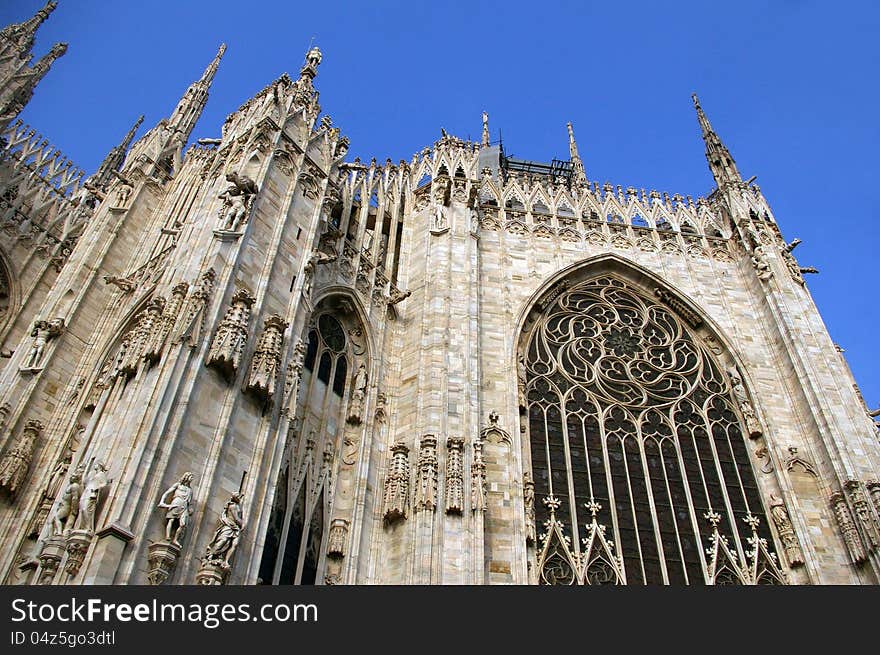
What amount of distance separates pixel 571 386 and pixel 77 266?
10.7m

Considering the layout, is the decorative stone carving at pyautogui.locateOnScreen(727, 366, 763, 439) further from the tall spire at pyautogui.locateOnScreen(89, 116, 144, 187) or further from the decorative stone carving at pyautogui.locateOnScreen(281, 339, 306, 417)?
the tall spire at pyautogui.locateOnScreen(89, 116, 144, 187)

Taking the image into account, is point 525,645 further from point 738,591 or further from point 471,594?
point 738,591

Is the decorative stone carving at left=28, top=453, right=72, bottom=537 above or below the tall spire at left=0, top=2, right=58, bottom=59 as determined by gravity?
below

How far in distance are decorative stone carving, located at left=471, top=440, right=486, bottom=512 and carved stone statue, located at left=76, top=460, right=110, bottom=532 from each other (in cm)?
603

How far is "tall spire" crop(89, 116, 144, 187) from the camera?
2486cm

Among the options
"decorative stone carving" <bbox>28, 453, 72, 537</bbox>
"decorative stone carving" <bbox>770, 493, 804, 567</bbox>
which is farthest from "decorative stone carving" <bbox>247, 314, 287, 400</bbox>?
"decorative stone carving" <bbox>770, 493, 804, 567</bbox>

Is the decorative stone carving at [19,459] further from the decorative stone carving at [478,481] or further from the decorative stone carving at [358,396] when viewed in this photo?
the decorative stone carving at [478,481]

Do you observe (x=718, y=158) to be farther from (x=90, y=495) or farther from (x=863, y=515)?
(x=90, y=495)

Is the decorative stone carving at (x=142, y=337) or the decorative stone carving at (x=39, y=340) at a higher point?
the decorative stone carving at (x=39, y=340)

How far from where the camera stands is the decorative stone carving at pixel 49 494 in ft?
34.1

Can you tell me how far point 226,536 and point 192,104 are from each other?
18067mm

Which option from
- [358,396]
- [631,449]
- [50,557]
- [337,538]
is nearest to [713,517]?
[631,449]

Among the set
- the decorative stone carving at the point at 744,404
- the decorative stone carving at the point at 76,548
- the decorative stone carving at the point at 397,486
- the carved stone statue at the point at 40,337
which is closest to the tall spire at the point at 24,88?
the carved stone statue at the point at 40,337

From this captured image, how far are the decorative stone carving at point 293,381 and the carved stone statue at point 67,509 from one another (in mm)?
3246
